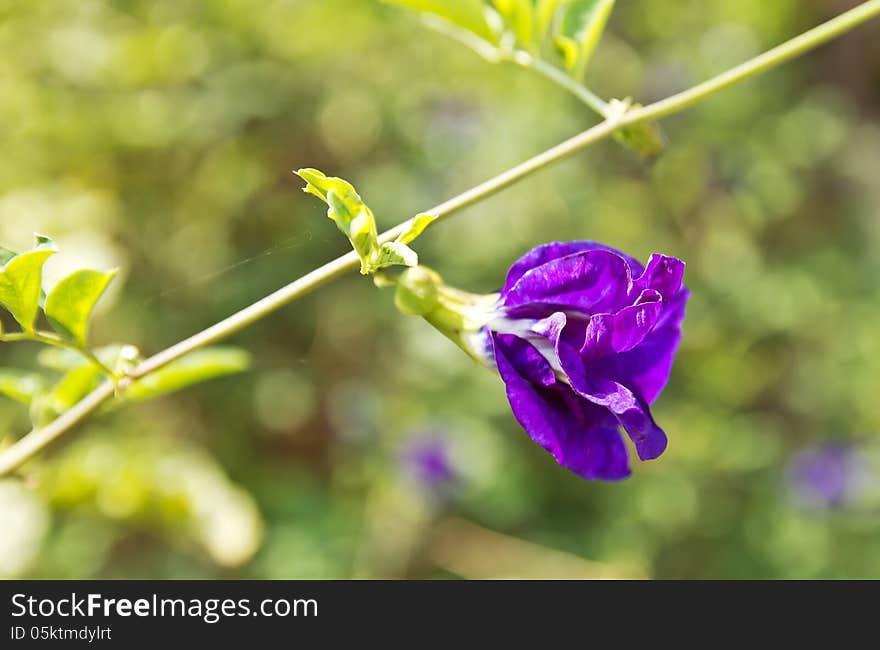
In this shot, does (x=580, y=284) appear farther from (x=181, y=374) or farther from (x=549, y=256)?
(x=181, y=374)

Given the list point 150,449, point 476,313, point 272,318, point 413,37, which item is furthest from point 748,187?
point 476,313

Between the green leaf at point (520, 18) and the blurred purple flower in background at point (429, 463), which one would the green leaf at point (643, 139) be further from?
the blurred purple flower in background at point (429, 463)

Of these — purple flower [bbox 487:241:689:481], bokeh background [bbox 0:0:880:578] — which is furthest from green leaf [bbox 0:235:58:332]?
bokeh background [bbox 0:0:880:578]

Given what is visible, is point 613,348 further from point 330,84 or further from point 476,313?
point 330,84

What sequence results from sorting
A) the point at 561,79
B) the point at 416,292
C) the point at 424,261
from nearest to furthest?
the point at 416,292, the point at 561,79, the point at 424,261

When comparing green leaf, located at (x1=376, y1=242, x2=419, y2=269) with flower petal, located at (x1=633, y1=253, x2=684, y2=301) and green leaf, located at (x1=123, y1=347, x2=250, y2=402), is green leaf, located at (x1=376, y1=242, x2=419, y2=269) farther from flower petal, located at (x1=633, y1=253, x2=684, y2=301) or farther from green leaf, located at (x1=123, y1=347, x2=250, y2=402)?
green leaf, located at (x1=123, y1=347, x2=250, y2=402)

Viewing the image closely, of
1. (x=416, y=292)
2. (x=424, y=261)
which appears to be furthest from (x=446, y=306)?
(x=424, y=261)
